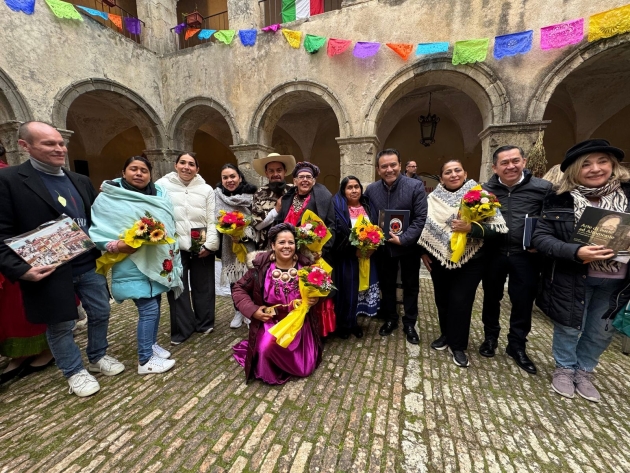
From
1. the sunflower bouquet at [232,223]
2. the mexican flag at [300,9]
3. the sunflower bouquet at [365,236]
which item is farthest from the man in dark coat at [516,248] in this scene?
the mexican flag at [300,9]

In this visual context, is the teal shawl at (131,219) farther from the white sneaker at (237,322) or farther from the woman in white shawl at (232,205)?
the white sneaker at (237,322)

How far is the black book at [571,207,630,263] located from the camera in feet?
6.12

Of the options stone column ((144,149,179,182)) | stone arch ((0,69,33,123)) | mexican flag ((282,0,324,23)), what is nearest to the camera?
stone arch ((0,69,33,123))

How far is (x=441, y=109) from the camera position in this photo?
1096 centimetres

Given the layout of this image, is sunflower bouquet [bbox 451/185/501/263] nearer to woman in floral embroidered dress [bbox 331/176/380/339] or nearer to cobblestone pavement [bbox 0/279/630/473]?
woman in floral embroidered dress [bbox 331/176/380/339]

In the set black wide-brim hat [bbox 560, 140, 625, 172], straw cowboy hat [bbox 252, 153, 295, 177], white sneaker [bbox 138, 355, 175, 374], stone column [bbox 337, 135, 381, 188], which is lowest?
white sneaker [bbox 138, 355, 175, 374]

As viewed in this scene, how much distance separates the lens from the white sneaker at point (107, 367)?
2.65 m

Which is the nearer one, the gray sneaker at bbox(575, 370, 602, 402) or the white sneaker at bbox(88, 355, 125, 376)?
the gray sneaker at bbox(575, 370, 602, 402)

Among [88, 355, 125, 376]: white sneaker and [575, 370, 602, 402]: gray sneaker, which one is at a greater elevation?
[88, 355, 125, 376]: white sneaker

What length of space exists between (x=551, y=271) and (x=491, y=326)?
3.22ft

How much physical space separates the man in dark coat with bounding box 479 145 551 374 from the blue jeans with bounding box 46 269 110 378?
3959 mm

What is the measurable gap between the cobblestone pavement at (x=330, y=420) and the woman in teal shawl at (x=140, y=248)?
0.52m

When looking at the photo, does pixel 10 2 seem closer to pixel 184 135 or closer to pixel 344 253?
pixel 184 135

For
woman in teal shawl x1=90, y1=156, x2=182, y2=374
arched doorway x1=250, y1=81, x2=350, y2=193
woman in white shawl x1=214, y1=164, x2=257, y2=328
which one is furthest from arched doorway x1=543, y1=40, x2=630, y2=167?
woman in teal shawl x1=90, y1=156, x2=182, y2=374
